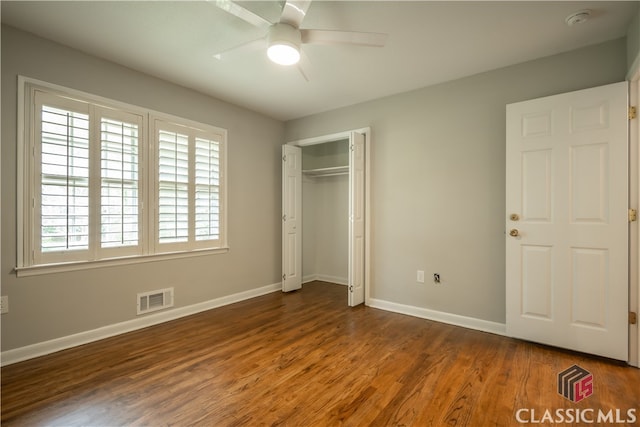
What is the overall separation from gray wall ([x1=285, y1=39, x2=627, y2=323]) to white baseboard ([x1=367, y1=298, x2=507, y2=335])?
2.1 inches

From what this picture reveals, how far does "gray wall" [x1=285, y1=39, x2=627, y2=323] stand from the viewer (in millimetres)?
2875

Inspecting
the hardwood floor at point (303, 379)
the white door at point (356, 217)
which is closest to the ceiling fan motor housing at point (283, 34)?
the white door at point (356, 217)

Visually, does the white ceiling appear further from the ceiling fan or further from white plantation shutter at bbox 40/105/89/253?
white plantation shutter at bbox 40/105/89/253

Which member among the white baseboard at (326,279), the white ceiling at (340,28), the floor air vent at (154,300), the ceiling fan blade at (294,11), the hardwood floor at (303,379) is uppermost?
the white ceiling at (340,28)

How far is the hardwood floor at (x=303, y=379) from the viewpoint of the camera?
1789mm

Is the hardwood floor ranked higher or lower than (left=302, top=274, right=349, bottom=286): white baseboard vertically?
lower

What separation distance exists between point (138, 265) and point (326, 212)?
306cm

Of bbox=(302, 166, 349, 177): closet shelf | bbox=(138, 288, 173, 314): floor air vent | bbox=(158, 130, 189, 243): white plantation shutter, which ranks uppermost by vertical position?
bbox=(302, 166, 349, 177): closet shelf

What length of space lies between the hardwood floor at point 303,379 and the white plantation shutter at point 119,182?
1.01 metres

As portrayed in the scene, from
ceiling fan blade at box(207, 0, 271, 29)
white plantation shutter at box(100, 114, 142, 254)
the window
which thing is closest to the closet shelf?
the window

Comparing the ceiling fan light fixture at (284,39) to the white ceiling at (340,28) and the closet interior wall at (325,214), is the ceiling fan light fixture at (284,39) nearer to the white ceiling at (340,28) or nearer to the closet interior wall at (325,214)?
the white ceiling at (340,28)

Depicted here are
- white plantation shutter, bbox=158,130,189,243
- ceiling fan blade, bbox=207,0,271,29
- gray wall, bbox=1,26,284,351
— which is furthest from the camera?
white plantation shutter, bbox=158,130,189,243

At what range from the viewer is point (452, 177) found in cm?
333

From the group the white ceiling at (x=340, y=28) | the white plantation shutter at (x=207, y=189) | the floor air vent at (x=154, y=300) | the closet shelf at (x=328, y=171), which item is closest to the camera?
the white ceiling at (x=340, y=28)
